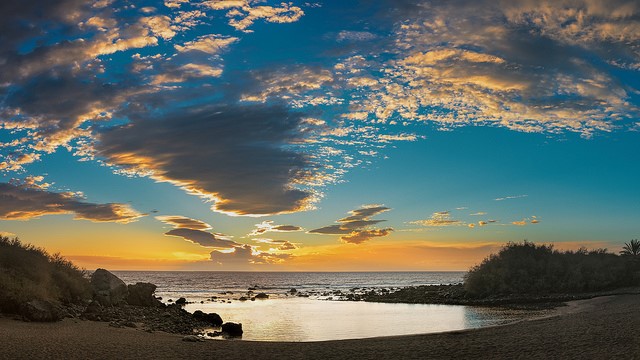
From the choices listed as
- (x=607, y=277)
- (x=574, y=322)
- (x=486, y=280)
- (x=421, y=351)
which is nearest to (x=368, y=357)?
(x=421, y=351)

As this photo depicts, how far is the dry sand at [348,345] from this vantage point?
18.8 m

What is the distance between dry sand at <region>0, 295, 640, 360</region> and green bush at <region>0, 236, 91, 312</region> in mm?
2362

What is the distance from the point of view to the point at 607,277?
61875mm

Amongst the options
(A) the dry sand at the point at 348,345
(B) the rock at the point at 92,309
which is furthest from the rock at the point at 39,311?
(B) the rock at the point at 92,309

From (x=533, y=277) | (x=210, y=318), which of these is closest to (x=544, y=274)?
(x=533, y=277)

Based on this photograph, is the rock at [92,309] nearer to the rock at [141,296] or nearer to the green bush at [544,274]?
the rock at [141,296]

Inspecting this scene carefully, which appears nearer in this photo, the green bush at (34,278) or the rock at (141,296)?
the green bush at (34,278)

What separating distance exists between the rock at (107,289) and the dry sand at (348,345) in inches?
453

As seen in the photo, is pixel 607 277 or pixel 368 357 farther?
pixel 607 277

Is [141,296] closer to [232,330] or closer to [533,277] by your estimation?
[232,330]

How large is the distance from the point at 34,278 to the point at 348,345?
22.7 meters

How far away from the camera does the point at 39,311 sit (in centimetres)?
2612

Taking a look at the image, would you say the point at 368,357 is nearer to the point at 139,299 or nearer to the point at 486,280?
the point at 139,299

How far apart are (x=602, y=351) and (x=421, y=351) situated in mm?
7287
